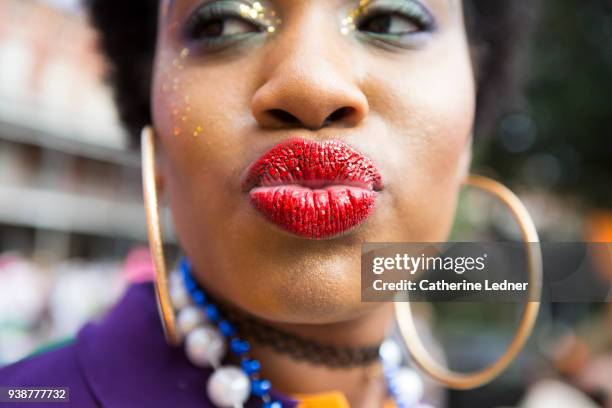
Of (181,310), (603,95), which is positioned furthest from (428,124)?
(603,95)

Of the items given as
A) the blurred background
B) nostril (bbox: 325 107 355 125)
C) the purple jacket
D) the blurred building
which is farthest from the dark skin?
the blurred building

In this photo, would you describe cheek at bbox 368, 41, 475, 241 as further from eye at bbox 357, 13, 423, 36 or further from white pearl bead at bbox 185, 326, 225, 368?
white pearl bead at bbox 185, 326, 225, 368

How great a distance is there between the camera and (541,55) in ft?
19.6

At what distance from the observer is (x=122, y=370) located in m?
0.91

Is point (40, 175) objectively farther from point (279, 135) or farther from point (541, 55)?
point (279, 135)

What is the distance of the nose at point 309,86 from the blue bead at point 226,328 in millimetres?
384

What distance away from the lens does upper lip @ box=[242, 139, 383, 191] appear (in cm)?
83

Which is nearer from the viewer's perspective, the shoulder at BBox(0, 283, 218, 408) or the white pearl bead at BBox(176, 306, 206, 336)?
the shoulder at BBox(0, 283, 218, 408)

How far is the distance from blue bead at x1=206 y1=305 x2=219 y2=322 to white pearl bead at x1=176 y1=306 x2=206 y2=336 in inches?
0.6

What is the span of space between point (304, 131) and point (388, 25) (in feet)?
0.96

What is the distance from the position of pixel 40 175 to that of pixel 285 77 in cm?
775

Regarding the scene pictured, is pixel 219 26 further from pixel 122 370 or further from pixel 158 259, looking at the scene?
pixel 122 370

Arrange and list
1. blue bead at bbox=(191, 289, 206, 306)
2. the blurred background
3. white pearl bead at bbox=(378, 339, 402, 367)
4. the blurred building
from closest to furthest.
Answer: blue bead at bbox=(191, 289, 206, 306) → white pearl bead at bbox=(378, 339, 402, 367) → the blurred background → the blurred building

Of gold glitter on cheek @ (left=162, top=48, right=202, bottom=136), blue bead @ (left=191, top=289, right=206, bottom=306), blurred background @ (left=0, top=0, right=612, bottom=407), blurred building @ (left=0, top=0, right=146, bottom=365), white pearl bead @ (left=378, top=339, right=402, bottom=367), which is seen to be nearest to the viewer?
gold glitter on cheek @ (left=162, top=48, right=202, bottom=136)
